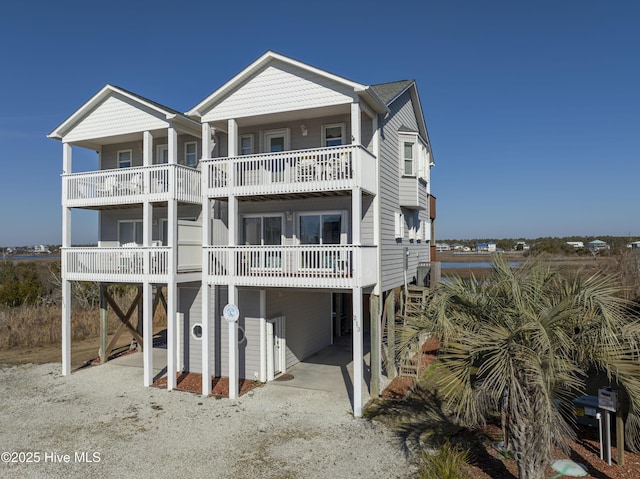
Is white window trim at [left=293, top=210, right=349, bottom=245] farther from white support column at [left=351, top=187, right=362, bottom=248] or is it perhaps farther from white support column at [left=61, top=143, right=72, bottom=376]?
white support column at [left=61, top=143, right=72, bottom=376]

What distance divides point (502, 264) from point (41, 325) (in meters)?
22.9

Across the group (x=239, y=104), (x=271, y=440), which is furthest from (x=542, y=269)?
(x=239, y=104)

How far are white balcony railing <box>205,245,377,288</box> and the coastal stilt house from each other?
0.04 m

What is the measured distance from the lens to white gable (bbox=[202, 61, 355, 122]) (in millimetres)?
11922

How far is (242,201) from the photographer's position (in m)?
14.7

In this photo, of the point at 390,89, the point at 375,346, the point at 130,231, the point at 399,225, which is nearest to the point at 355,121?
the point at 390,89

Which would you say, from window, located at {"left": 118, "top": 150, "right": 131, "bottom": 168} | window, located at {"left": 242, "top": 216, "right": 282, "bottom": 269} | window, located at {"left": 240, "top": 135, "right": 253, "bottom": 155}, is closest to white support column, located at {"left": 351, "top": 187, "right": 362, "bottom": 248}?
window, located at {"left": 242, "top": 216, "right": 282, "bottom": 269}

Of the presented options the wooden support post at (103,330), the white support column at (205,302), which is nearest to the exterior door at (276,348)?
the white support column at (205,302)

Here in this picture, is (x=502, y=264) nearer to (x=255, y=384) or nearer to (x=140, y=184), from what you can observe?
(x=255, y=384)

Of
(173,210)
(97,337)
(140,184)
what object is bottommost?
(97,337)

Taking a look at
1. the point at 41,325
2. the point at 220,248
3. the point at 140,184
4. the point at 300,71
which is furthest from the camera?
the point at 41,325

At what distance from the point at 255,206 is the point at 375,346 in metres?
6.15

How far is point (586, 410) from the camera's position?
8.72 m

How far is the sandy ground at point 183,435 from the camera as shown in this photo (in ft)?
27.6
